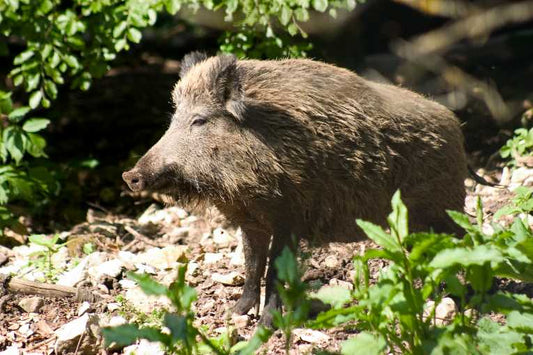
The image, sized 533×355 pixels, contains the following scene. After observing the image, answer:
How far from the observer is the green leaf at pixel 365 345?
287 cm

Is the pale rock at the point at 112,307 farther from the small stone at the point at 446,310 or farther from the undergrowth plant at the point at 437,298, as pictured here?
the undergrowth plant at the point at 437,298

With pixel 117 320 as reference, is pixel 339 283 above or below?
above

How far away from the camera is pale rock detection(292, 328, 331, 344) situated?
4207 mm

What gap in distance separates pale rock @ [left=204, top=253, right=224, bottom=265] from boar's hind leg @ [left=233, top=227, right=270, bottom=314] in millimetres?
639

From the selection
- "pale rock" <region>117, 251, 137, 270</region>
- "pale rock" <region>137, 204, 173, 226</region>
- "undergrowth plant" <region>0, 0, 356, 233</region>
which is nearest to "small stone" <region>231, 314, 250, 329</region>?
"pale rock" <region>117, 251, 137, 270</region>

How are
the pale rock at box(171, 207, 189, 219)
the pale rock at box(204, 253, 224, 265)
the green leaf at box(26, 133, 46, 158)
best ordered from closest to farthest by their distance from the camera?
the pale rock at box(204, 253, 224, 265), the green leaf at box(26, 133, 46, 158), the pale rock at box(171, 207, 189, 219)

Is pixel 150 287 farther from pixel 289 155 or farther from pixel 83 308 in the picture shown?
pixel 289 155

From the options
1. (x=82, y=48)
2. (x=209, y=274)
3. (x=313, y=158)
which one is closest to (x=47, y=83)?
(x=82, y=48)

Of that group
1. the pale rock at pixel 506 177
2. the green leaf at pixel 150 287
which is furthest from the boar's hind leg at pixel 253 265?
the pale rock at pixel 506 177

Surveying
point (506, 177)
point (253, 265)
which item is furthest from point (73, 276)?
point (506, 177)

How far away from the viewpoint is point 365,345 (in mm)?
2904

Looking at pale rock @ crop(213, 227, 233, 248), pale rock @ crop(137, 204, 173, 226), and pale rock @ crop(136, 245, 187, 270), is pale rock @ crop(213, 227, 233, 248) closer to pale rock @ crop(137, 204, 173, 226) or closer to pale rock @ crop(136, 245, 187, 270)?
pale rock @ crop(136, 245, 187, 270)

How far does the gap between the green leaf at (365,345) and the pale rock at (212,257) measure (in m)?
2.73

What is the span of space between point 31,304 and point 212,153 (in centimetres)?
135
